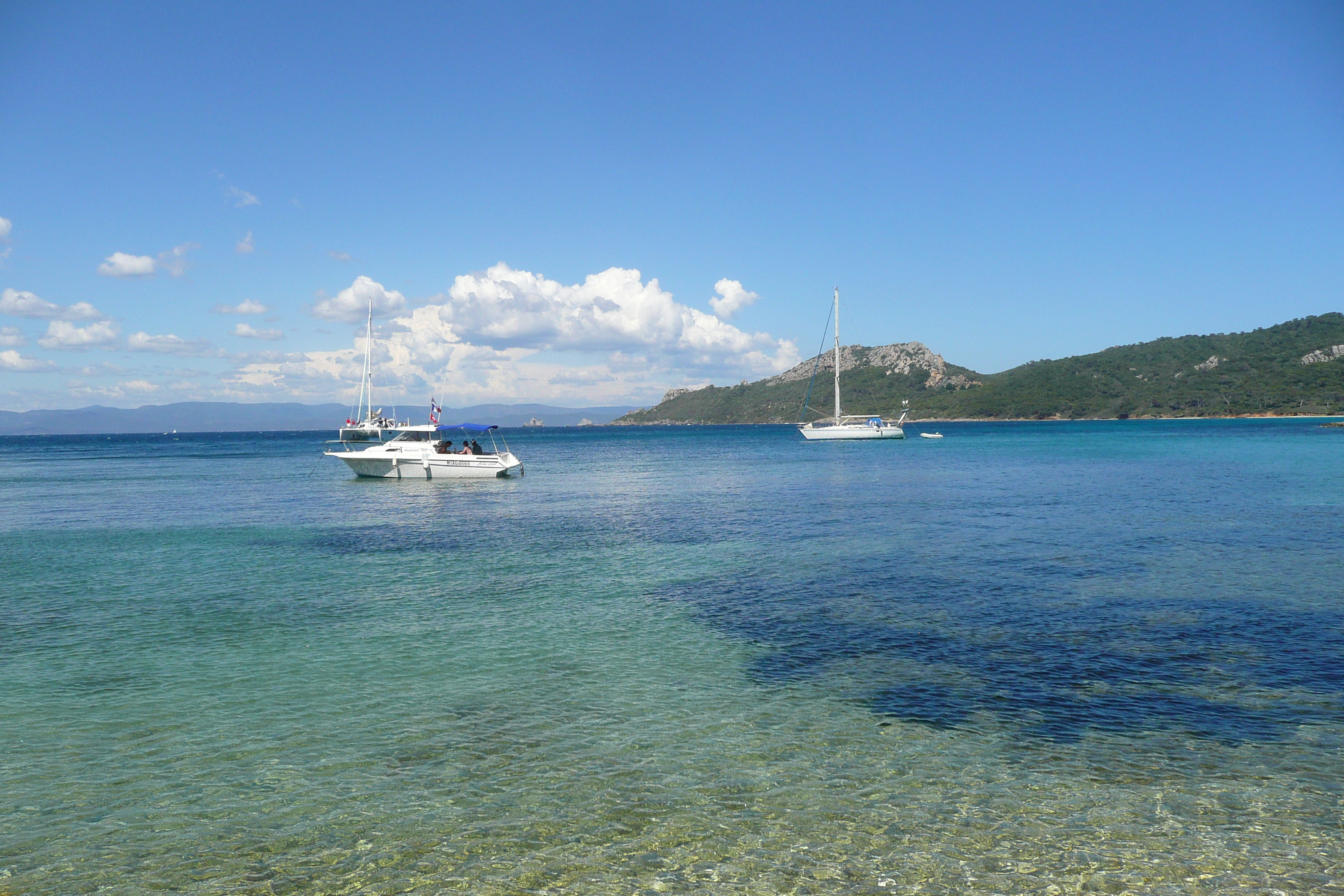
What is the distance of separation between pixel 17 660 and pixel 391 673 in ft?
21.8

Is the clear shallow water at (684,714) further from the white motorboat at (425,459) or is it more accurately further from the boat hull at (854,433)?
the boat hull at (854,433)

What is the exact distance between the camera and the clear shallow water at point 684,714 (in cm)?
700

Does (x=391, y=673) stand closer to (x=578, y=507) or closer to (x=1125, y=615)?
(x=1125, y=615)

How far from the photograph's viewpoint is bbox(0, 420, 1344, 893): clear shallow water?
23.0ft

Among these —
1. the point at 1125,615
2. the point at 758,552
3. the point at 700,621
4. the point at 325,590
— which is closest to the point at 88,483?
the point at 325,590

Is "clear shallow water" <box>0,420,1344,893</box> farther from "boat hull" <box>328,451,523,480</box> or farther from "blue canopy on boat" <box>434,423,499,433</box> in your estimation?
"blue canopy on boat" <box>434,423,499,433</box>

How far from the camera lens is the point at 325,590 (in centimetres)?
1916

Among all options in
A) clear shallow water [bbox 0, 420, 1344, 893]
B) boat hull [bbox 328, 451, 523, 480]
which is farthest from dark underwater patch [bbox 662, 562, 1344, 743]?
boat hull [bbox 328, 451, 523, 480]

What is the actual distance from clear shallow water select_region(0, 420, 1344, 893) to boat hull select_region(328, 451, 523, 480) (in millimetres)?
24943

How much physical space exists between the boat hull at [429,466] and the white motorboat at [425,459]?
28mm

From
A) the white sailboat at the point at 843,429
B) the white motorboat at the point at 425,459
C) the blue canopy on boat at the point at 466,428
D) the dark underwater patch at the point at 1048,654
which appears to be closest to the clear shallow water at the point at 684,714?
the dark underwater patch at the point at 1048,654

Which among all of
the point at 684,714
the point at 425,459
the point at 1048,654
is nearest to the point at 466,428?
the point at 425,459

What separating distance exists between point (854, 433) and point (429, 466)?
73.6 metres

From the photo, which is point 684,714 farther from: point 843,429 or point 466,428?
point 843,429
